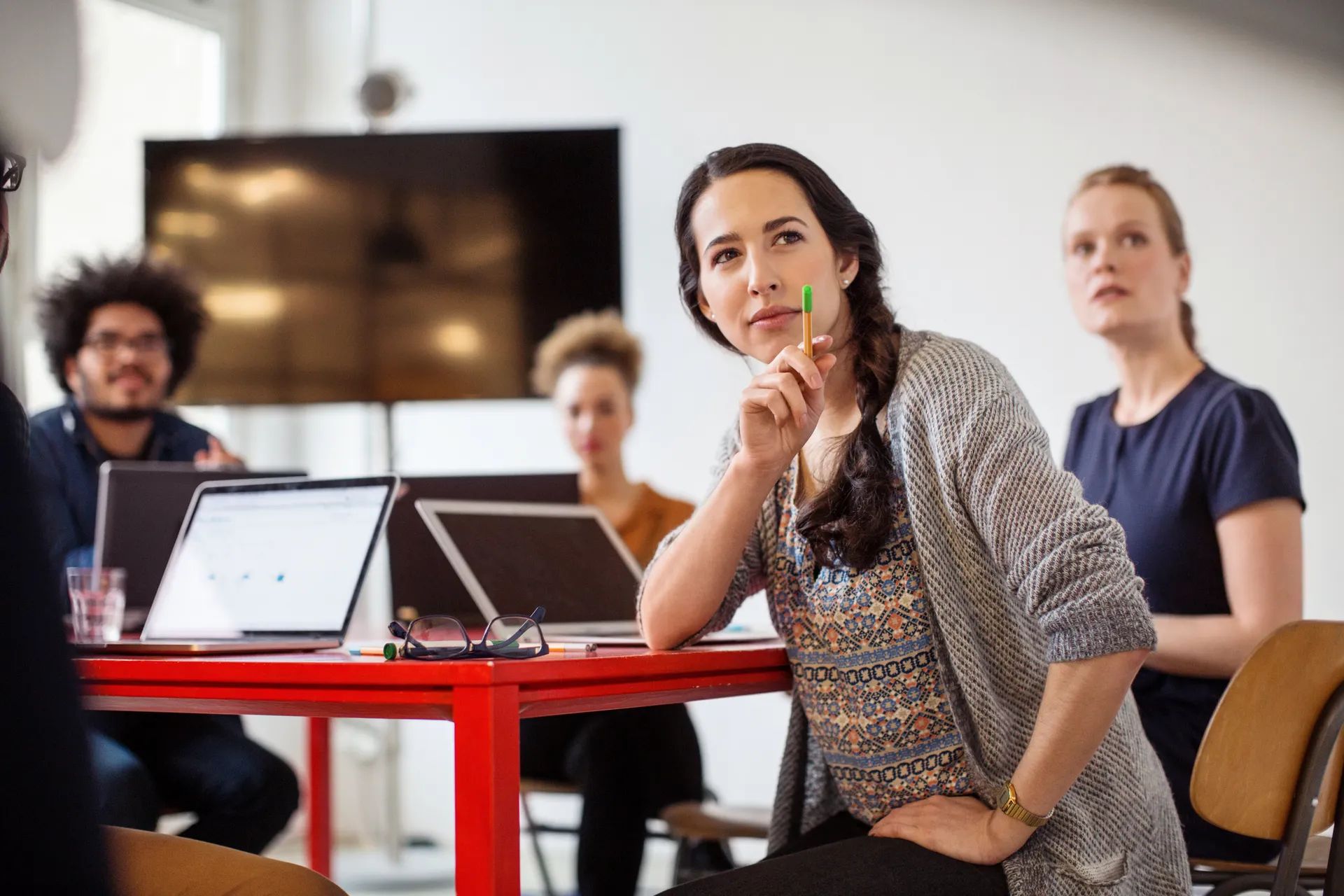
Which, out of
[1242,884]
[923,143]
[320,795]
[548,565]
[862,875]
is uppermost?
[923,143]

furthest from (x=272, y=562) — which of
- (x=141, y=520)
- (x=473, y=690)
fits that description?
(x=473, y=690)

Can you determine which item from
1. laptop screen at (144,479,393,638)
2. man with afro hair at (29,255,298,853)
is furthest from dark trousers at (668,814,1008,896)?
man with afro hair at (29,255,298,853)

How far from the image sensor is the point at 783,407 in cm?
129

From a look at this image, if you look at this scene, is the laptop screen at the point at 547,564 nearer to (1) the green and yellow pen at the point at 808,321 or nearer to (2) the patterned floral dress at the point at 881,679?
(2) the patterned floral dress at the point at 881,679

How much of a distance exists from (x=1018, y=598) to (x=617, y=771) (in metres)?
1.14

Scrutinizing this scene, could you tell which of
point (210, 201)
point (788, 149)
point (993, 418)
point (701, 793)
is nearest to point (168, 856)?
point (993, 418)

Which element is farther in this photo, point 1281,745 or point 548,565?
point 548,565

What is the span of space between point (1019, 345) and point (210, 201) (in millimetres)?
2146

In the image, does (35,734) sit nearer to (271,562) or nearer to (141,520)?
(271,562)

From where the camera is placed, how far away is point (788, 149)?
4.73 ft

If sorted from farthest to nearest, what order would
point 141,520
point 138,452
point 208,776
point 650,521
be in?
point 650,521 → point 138,452 → point 208,776 → point 141,520

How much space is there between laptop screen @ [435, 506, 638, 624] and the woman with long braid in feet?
0.88

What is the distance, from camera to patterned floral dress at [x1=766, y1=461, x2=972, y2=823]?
1.31m

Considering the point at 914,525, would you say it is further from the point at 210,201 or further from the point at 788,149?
the point at 210,201
